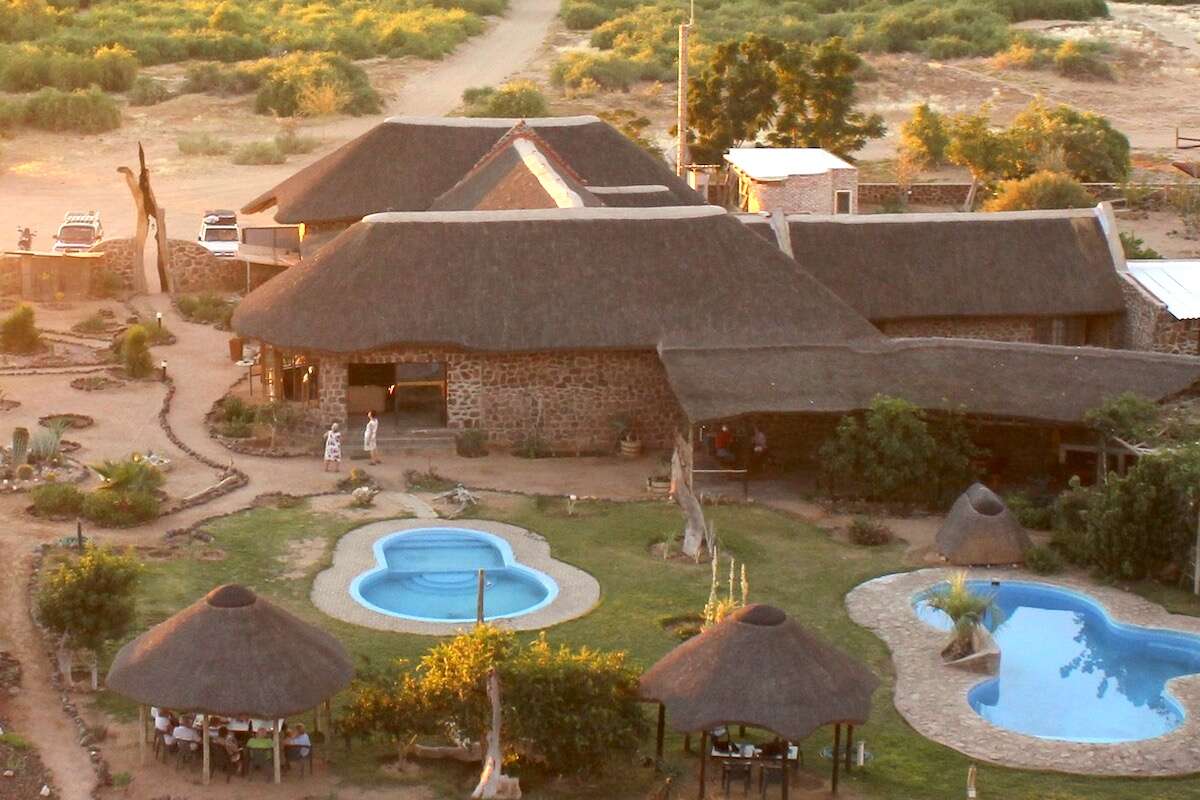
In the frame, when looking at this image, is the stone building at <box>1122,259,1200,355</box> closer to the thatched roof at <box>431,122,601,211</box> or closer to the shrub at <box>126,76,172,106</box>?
the thatched roof at <box>431,122,601,211</box>

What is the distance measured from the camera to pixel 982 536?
32.2 meters

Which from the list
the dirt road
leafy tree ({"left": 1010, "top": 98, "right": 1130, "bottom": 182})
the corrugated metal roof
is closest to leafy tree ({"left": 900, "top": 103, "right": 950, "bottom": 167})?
leafy tree ({"left": 1010, "top": 98, "right": 1130, "bottom": 182})

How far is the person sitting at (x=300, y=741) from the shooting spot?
2416 centimetres

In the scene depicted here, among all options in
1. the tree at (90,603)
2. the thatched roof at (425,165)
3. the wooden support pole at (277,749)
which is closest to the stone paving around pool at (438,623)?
the tree at (90,603)

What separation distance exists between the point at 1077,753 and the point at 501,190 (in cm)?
2118

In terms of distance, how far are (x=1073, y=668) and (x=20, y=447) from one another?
17.8 metres

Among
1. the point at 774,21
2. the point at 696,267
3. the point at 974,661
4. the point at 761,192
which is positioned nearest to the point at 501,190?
the point at 696,267

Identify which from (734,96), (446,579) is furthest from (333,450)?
(734,96)

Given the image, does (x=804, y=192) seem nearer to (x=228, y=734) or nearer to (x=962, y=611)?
(x=962, y=611)

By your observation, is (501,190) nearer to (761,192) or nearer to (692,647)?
(761,192)

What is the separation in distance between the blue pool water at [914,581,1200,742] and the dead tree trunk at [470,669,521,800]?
660cm

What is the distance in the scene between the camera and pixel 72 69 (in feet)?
233

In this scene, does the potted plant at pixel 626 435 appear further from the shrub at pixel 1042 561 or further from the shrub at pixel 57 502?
the shrub at pixel 57 502

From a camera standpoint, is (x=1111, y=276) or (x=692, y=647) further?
(x=1111, y=276)
